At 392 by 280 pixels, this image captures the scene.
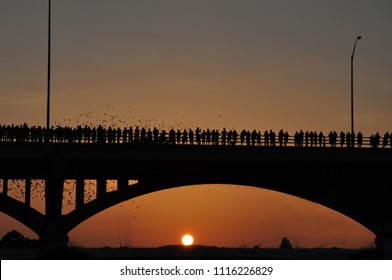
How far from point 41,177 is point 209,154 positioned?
42.2 ft

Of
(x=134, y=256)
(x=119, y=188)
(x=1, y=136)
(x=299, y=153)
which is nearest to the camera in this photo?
(x=134, y=256)

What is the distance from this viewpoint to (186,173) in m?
75.2

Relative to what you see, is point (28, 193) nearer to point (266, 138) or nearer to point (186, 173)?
point (186, 173)

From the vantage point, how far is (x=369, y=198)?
3000 inches

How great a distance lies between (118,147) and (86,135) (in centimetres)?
315

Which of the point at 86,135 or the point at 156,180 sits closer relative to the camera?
the point at 86,135

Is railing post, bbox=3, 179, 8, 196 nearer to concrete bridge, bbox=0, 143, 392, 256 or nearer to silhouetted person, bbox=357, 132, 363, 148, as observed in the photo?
concrete bridge, bbox=0, 143, 392, 256

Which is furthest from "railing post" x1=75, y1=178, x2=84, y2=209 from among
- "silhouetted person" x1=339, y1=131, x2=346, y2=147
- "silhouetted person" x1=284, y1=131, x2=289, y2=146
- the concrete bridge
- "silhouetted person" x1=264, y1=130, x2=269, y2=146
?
"silhouetted person" x1=339, y1=131, x2=346, y2=147

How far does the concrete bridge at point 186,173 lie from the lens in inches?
2586

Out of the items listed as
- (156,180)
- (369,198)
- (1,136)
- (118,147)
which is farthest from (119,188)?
(369,198)

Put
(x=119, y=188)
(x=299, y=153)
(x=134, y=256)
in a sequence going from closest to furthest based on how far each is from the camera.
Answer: (x=134, y=256) < (x=299, y=153) < (x=119, y=188)

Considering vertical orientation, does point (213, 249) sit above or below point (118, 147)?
below

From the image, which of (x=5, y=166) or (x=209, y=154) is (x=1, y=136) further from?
(x=209, y=154)

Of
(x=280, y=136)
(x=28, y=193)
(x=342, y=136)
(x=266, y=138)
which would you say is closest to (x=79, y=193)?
(x=28, y=193)
